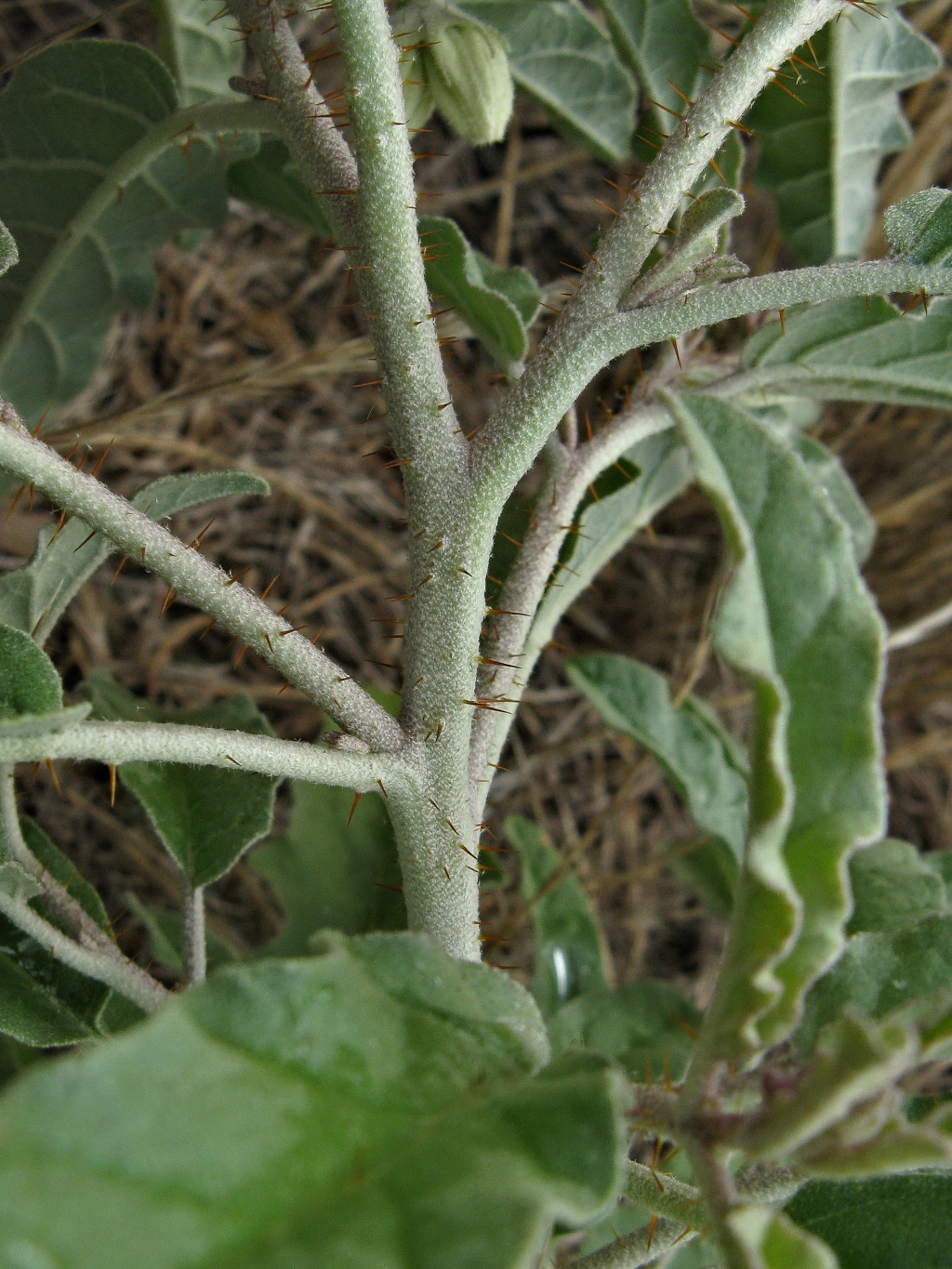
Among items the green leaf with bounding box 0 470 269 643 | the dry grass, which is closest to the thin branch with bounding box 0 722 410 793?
the green leaf with bounding box 0 470 269 643

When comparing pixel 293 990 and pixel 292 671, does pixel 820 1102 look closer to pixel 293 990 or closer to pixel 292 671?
pixel 293 990

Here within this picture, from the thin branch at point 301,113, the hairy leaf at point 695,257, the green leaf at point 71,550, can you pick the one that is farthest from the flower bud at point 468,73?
the green leaf at point 71,550

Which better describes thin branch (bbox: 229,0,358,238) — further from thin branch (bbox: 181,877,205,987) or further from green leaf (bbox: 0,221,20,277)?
thin branch (bbox: 181,877,205,987)

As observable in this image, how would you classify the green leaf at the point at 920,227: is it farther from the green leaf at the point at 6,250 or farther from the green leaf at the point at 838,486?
the green leaf at the point at 6,250

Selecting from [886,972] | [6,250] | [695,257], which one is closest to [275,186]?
[6,250]

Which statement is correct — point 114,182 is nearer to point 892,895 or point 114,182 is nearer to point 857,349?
point 857,349

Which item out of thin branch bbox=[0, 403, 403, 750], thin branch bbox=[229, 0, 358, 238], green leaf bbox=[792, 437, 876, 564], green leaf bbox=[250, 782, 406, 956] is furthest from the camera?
green leaf bbox=[792, 437, 876, 564]

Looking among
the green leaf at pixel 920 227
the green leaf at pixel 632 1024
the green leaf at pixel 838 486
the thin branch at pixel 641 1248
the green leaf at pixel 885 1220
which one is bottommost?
the green leaf at pixel 632 1024

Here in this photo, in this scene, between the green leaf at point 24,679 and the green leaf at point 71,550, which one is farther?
the green leaf at point 71,550
